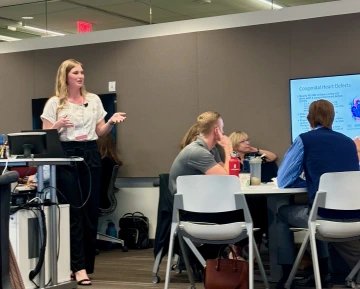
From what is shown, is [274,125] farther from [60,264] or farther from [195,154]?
[60,264]

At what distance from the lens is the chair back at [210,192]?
3.94m

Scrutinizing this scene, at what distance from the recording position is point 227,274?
13.5ft

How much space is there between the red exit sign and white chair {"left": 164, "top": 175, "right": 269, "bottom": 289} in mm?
4129

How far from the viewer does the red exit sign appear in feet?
25.4

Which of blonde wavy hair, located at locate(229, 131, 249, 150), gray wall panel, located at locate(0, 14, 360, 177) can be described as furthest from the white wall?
blonde wavy hair, located at locate(229, 131, 249, 150)

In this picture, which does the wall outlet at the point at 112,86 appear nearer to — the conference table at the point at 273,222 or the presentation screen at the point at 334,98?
the presentation screen at the point at 334,98

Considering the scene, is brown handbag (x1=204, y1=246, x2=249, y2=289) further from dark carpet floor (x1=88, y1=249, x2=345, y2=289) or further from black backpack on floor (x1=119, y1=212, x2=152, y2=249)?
black backpack on floor (x1=119, y1=212, x2=152, y2=249)

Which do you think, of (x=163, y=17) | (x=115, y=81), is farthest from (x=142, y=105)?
(x=163, y=17)

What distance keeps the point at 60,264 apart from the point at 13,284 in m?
2.32

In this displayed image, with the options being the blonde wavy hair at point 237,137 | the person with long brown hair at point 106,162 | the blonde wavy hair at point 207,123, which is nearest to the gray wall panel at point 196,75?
the person with long brown hair at point 106,162

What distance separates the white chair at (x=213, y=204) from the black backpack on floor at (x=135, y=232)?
313cm

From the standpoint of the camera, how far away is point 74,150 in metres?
4.92

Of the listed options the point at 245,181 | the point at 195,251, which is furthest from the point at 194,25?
the point at 195,251

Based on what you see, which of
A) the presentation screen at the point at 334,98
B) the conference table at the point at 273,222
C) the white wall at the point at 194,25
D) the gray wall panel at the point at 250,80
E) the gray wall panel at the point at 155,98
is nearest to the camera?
the conference table at the point at 273,222
